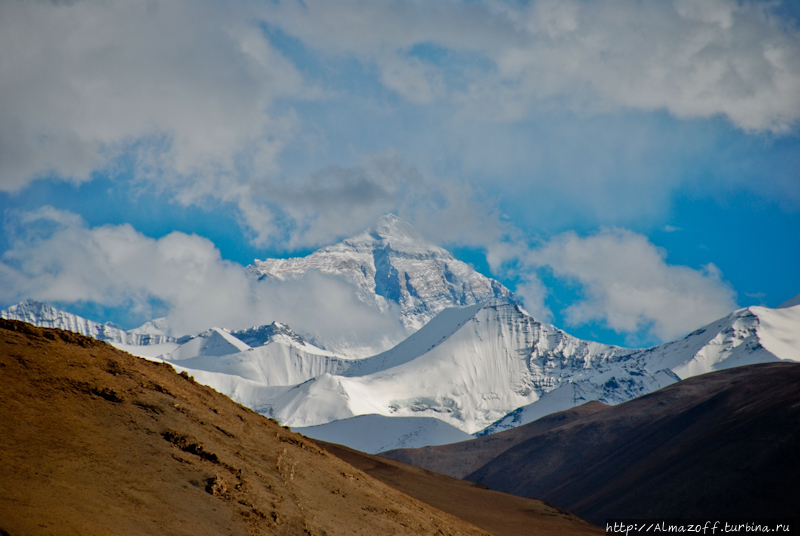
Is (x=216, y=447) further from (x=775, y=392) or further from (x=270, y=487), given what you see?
(x=775, y=392)

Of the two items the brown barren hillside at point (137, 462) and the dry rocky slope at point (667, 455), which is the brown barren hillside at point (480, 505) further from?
the dry rocky slope at point (667, 455)

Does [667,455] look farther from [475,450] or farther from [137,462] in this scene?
[475,450]

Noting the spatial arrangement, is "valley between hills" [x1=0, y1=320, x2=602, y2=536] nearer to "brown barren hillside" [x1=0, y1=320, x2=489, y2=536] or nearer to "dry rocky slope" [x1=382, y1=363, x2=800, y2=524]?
"brown barren hillside" [x1=0, y1=320, x2=489, y2=536]

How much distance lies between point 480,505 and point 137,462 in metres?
36.4

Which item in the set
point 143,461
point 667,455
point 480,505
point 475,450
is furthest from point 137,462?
point 475,450

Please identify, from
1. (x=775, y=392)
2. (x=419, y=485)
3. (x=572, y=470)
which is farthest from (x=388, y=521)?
(x=572, y=470)

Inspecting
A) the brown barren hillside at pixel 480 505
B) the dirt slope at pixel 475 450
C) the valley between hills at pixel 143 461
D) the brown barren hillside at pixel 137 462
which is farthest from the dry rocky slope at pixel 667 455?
the brown barren hillside at pixel 137 462

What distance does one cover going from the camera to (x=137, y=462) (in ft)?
60.7

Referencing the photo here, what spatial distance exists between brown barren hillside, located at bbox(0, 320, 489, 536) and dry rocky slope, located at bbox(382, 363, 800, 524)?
52.3 m

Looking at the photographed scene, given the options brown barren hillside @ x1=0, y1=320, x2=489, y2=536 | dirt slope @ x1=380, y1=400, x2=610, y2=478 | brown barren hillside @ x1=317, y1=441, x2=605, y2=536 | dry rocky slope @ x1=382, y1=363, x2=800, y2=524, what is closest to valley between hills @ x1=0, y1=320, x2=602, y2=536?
brown barren hillside @ x1=0, y1=320, x2=489, y2=536

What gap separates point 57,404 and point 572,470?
125814 millimetres

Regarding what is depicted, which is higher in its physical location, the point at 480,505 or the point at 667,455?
the point at 667,455

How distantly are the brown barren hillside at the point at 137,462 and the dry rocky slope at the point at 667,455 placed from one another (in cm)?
5233

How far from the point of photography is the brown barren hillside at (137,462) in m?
15.4
